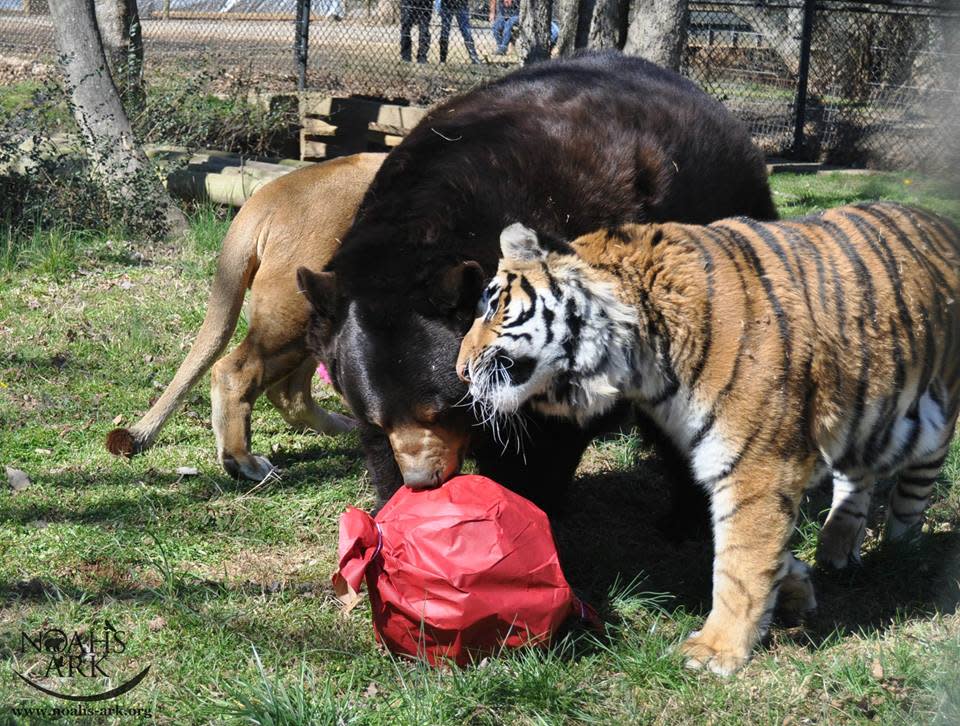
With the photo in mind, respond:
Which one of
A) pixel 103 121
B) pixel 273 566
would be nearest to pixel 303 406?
pixel 273 566

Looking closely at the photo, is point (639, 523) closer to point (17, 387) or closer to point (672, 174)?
point (672, 174)

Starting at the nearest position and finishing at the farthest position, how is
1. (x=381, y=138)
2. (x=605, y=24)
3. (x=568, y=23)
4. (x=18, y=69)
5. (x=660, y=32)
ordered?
(x=660, y=32) < (x=605, y=24) < (x=568, y=23) < (x=381, y=138) < (x=18, y=69)

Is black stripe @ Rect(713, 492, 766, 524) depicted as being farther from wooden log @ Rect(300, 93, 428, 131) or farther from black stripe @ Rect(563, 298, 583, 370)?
wooden log @ Rect(300, 93, 428, 131)

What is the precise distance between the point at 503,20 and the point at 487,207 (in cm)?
865

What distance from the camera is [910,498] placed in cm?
426

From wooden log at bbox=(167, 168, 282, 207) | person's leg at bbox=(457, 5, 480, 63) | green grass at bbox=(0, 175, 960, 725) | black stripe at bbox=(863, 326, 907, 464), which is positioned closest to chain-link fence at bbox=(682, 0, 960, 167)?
person's leg at bbox=(457, 5, 480, 63)

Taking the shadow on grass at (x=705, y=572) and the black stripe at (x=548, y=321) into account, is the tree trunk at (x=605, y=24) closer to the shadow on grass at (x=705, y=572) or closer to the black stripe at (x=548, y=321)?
the shadow on grass at (x=705, y=572)

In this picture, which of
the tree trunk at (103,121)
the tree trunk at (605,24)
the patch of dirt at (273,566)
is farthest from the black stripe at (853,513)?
the tree trunk at (103,121)

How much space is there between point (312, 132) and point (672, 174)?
6884 millimetres

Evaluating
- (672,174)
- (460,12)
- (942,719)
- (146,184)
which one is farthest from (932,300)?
(460,12)

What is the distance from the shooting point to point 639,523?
4855 millimetres

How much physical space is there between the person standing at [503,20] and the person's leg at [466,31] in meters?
0.26

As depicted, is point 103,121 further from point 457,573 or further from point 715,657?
point 715,657

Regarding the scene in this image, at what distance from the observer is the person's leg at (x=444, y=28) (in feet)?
37.6
